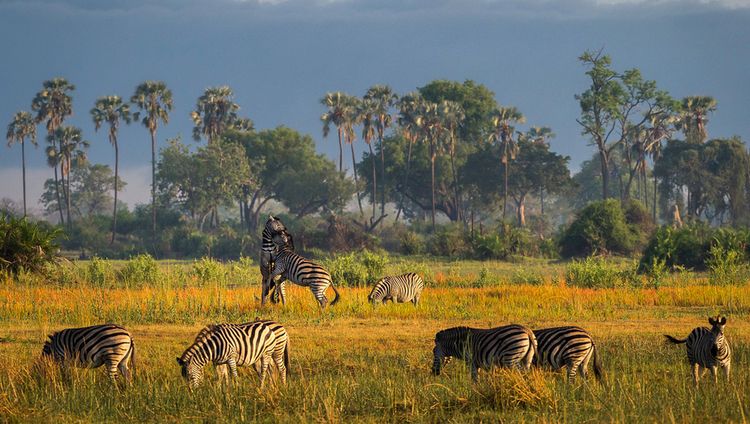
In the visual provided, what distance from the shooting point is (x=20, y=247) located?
27.5m

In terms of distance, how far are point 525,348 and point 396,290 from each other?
1237cm

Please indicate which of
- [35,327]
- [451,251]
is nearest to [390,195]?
[451,251]

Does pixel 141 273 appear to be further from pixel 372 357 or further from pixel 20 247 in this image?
pixel 372 357

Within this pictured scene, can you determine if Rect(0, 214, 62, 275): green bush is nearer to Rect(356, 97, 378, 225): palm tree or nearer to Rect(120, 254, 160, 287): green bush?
Rect(120, 254, 160, 287): green bush

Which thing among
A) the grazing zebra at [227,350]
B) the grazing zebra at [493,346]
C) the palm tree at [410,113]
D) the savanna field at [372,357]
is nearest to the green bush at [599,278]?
the savanna field at [372,357]

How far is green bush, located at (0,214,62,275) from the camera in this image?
1076 inches

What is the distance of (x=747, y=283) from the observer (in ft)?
90.1

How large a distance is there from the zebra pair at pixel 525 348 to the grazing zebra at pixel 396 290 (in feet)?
37.6

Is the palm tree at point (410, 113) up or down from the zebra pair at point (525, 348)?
up

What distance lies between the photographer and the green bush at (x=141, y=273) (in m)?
29.8

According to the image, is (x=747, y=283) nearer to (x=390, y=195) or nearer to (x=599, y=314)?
(x=599, y=314)

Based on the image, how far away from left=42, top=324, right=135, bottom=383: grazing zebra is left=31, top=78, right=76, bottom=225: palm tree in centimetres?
7267

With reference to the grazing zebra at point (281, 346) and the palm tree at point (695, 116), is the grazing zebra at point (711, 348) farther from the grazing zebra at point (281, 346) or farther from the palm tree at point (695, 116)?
the palm tree at point (695, 116)

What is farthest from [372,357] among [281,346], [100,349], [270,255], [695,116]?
[695,116]
